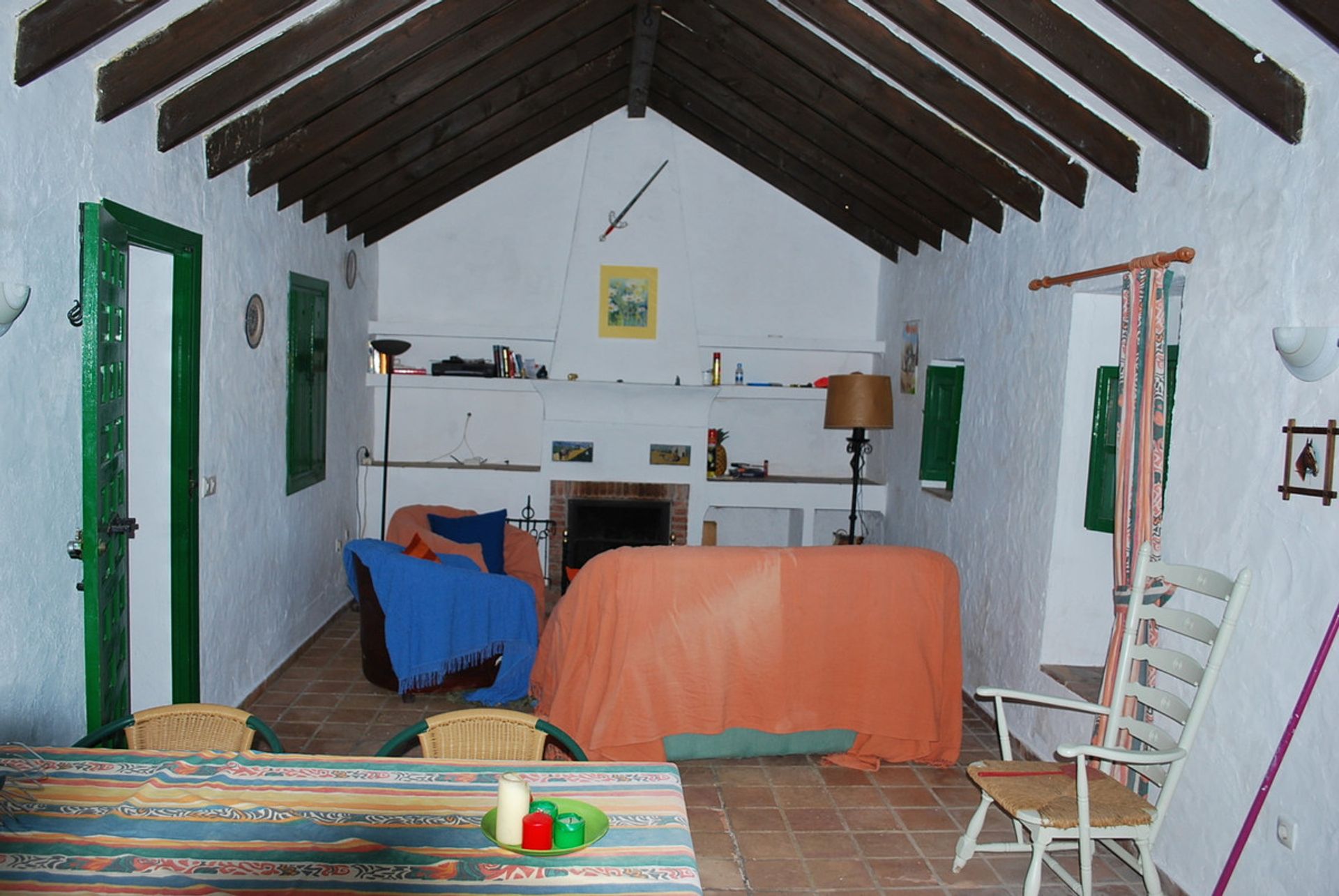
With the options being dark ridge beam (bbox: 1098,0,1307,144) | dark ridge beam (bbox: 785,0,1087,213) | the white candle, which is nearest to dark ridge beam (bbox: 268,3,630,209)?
dark ridge beam (bbox: 785,0,1087,213)

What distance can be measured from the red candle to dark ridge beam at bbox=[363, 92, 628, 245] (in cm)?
545

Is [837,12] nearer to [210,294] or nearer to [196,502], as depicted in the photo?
[210,294]

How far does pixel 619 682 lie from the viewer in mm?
3945

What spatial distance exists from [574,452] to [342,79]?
363cm

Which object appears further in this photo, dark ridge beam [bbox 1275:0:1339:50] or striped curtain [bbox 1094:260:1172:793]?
striped curtain [bbox 1094:260:1172:793]

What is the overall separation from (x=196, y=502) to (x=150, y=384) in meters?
0.51

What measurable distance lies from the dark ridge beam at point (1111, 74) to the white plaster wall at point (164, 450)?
8.64ft

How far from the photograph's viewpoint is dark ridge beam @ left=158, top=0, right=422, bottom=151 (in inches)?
135

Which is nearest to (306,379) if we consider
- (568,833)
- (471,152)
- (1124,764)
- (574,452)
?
(471,152)

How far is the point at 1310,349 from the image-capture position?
2.65m

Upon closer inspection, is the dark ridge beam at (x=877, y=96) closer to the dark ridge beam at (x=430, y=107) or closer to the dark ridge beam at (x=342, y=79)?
the dark ridge beam at (x=430, y=107)

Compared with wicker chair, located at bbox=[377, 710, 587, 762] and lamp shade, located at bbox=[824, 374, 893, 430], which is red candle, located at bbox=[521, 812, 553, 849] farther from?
lamp shade, located at bbox=[824, 374, 893, 430]

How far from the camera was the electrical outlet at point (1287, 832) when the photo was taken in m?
2.73

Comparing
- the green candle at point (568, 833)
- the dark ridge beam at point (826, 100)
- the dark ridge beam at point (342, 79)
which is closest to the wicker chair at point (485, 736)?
the green candle at point (568, 833)
